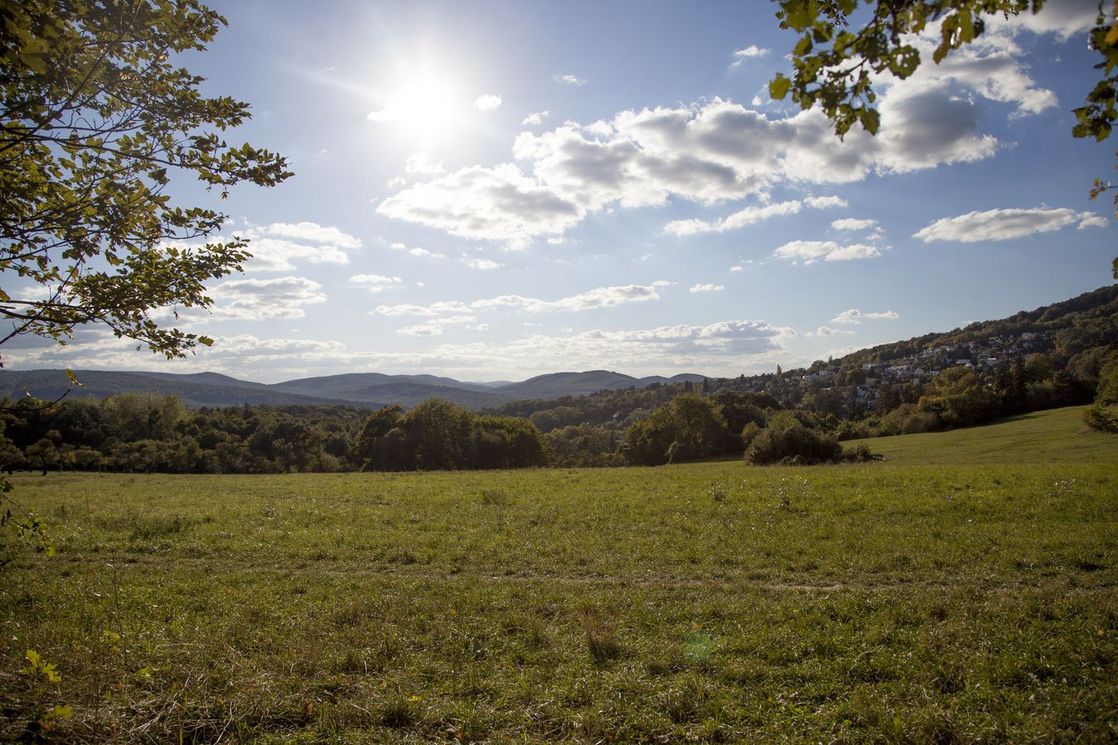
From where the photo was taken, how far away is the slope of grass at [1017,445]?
115ft

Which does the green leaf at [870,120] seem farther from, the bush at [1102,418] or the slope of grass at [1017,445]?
the bush at [1102,418]

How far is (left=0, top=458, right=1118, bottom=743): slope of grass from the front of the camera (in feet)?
20.3

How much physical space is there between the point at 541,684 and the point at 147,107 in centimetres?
824

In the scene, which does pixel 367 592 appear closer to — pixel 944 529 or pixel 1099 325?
pixel 944 529

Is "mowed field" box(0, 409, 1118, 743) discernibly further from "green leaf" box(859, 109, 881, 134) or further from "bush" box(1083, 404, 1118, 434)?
"bush" box(1083, 404, 1118, 434)

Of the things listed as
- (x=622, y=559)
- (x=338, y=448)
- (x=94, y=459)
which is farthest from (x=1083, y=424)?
(x=338, y=448)

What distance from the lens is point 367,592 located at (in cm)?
1149

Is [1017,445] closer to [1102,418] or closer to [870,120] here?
[1102,418]

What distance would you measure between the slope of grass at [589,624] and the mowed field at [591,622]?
4 cm

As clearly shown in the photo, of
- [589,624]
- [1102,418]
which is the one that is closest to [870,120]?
[589,624]

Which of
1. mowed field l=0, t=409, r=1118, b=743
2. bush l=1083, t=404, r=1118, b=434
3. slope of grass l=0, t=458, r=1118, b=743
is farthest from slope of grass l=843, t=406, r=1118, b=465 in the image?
slope of grass l=0, t=458, r=1118, b=743

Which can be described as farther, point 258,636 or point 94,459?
point 94,459

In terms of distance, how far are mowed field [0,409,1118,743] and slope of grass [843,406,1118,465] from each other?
18.7 metres

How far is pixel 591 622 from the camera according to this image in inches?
364
